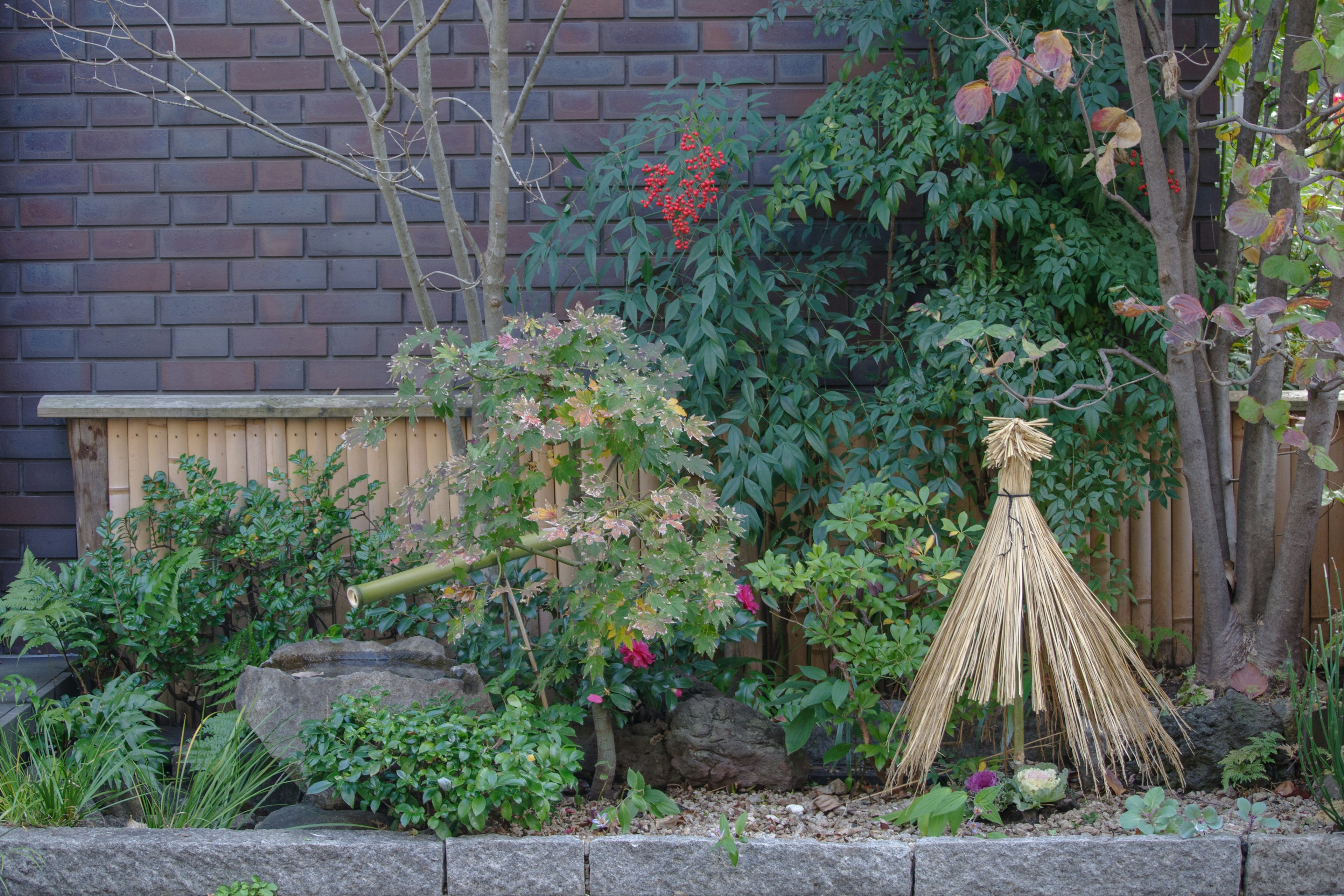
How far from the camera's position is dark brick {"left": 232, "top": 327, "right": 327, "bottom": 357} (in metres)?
4.28

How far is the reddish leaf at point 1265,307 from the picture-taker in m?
2.75

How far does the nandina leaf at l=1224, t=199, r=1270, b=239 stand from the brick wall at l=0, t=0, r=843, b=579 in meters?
1.91

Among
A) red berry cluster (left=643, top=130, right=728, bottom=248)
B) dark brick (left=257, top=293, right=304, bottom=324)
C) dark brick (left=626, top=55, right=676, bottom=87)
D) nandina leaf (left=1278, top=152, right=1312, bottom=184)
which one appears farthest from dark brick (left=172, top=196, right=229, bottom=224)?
nandina leaf (left=1278, top=152, right=1312, bottom=184)

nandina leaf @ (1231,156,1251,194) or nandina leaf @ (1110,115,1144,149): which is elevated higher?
nandina leaf @ (1110,115,1144,149)

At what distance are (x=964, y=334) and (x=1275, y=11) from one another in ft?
5.15

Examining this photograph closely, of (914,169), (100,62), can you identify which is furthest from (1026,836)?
(100,62)

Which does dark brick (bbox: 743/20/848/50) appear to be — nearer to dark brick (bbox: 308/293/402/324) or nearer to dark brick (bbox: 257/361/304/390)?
dark brick (bbox: 308/293/402/324)

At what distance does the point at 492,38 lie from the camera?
330cm

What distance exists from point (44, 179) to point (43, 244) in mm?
290

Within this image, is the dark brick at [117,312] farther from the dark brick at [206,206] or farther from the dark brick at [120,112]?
the dark brick at [120,112]

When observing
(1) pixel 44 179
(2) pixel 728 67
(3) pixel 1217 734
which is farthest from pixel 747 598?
(1) pixel 44 179

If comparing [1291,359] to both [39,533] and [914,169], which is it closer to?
[914,169]

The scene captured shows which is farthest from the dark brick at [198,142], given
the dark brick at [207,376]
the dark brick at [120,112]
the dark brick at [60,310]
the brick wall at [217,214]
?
the dark brick at [207,376]

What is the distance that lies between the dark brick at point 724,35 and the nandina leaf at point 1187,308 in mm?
2186
